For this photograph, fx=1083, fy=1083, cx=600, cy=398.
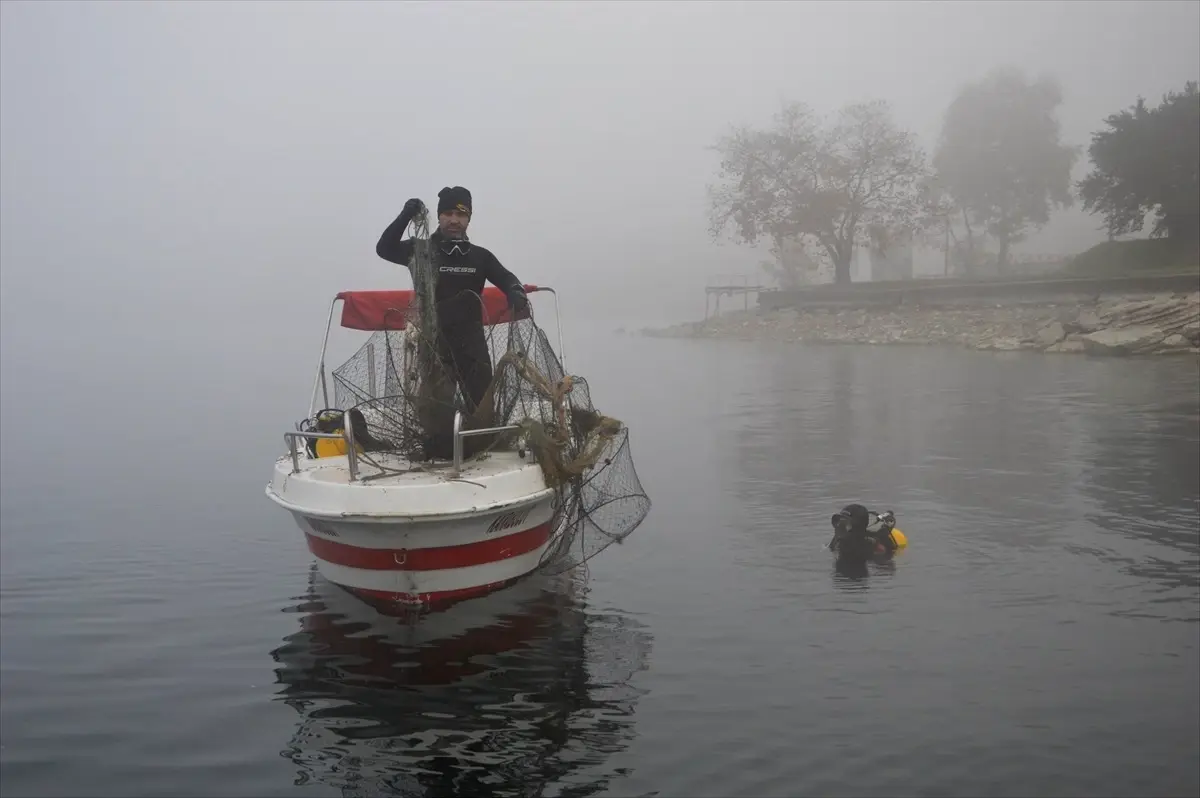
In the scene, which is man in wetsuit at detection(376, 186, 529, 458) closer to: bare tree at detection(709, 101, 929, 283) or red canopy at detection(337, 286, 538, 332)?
red canopy at detection(337, 286, 538, 332)

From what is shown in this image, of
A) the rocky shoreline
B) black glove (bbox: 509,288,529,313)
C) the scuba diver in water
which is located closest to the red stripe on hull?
black glove (bbox: 509,288,529,313)

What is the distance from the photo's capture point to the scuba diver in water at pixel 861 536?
9.95 m

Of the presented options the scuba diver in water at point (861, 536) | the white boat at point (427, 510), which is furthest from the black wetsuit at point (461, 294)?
the scuba diver in water at point (861, 536)

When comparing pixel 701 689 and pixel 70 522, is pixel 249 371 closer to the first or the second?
pixel 70 522

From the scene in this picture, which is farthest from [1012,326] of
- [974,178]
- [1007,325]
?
[974,178]

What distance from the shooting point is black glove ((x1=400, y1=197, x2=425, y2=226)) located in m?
8.96

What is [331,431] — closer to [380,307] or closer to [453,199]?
[380,307]

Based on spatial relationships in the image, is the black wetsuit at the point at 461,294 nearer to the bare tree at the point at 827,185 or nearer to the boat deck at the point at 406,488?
the boat deck at the point at 406,488

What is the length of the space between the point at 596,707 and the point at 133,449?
15.3 m

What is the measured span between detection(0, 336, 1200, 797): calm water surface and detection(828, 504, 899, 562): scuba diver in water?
30 cm

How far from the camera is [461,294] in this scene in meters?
9.21

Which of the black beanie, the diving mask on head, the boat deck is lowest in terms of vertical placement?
the boat deck

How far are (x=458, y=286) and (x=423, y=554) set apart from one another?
258 centimetres

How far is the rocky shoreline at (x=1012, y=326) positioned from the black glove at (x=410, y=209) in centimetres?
2898
